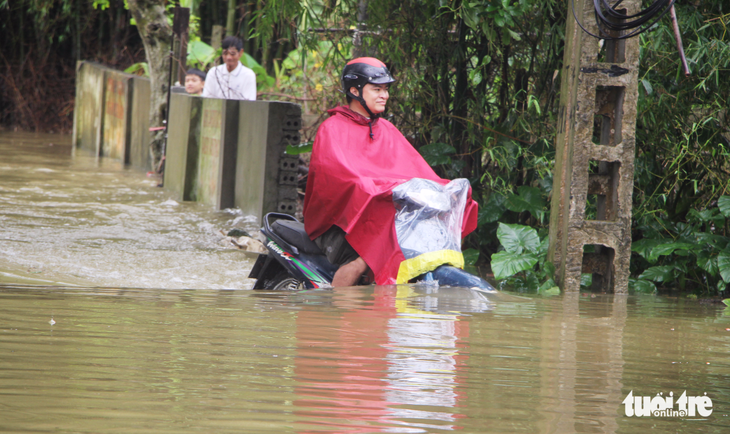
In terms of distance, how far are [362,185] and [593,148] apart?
150 centimetres

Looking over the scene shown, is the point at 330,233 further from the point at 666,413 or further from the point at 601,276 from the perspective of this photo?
the point at 666,413

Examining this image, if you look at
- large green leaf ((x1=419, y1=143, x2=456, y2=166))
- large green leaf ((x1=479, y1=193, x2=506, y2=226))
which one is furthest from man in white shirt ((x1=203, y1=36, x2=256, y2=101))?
large green leaf ((x1=479, y1=193, x2=506, y2=226))

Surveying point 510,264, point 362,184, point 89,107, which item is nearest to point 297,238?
point 362,184

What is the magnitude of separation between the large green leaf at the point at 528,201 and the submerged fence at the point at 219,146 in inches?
109

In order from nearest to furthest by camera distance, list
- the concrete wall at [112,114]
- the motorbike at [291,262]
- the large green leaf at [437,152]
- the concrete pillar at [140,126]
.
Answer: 1. the motorbike at [291,262]
2. the large green leaf at [437,152]
3. the concrete pillar at [140,126]
4. the concrete wall at [112,114]

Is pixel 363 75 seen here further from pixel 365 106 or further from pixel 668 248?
pixel 668 248

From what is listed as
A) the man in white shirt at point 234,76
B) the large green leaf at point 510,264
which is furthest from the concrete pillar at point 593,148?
the man in white shirt at point 234,76

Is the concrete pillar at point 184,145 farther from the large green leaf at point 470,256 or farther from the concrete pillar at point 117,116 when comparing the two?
the large green leaf at point 470,256

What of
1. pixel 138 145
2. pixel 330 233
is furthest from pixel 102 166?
pixel 330 233

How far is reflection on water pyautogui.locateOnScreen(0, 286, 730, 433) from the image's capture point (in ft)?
7.73

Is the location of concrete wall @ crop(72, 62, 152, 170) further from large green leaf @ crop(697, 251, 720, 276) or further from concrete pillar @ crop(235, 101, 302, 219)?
large green leaf @ crop(697, 251, 720, 276)

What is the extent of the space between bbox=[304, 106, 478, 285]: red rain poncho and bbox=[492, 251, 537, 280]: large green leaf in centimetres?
43

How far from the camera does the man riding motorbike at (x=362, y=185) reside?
4.65m

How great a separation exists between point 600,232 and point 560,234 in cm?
27
